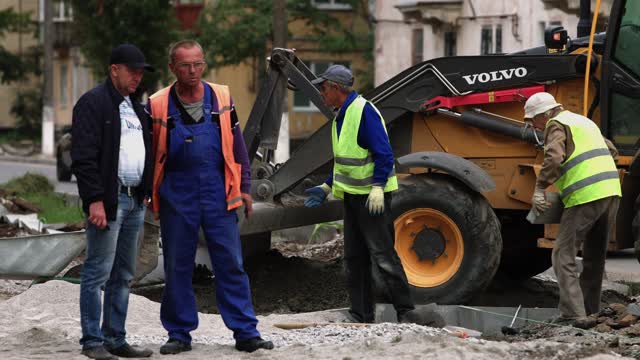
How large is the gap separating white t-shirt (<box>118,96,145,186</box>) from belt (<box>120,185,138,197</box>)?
0.02m

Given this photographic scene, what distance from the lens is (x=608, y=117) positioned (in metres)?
11.2

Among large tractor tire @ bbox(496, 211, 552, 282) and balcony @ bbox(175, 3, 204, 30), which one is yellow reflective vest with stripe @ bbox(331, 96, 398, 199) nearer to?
large tractor tire @ bbox(496, 211, 552, 282)

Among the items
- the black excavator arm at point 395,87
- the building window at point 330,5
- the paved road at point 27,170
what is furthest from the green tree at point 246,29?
the black excavator arm at point 395,87

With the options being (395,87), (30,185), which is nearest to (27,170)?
(30,185)

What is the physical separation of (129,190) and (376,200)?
6.85ft

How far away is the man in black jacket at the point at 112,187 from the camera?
791cm

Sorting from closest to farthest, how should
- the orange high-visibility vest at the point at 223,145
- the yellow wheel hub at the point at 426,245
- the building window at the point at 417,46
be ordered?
1. the orange high-visibility vest at the point at 223,145
2. the yellow wheel hub at the point at 426,245
3. the building window at the point at 417,46

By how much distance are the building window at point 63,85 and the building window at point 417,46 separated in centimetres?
2230

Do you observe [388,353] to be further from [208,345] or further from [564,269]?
[564,269]

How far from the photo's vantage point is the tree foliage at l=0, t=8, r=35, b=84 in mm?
46250

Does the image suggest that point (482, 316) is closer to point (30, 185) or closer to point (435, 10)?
point (30, 185)

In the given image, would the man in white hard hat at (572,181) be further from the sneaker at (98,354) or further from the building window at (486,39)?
the building window at (486,39)

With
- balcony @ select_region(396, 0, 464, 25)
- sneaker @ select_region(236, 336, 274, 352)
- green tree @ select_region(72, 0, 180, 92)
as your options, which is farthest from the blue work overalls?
green tree @ select_region(72, 0, 180, 92)

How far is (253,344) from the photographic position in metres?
8.38
